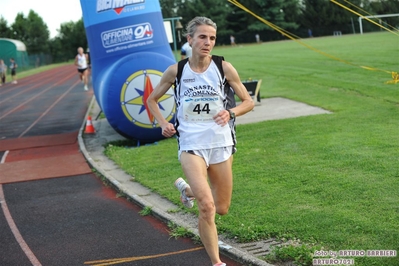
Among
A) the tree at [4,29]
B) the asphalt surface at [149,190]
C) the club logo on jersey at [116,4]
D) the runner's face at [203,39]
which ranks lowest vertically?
the asphalt surface at [149,190]

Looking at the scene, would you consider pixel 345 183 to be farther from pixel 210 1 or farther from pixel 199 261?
pixel 210 1

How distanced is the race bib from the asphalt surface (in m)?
1.47

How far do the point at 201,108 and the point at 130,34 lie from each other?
9206mm

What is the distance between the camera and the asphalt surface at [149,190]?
6.93 metres

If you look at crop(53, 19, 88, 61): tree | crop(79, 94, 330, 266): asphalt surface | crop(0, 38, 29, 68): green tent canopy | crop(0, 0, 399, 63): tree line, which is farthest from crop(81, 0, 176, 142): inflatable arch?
crop(53, 19, 88, 61): tree

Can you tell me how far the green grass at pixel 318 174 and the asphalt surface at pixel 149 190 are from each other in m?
0.19

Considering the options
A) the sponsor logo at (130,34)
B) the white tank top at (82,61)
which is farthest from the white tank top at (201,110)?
the white tank top at (82,61)

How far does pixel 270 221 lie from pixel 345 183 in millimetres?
1650

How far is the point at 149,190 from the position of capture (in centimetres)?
1043

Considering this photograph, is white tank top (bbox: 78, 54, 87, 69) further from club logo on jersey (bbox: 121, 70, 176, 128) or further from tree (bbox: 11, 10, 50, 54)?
tree (bbox: 11, 10, 50, 54)

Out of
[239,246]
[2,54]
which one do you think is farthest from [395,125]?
[2,54]

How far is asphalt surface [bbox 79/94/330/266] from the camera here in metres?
6.93

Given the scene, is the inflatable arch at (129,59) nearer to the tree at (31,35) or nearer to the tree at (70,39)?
the tree at (70,39)

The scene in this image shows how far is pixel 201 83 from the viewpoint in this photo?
6262 millimetres
